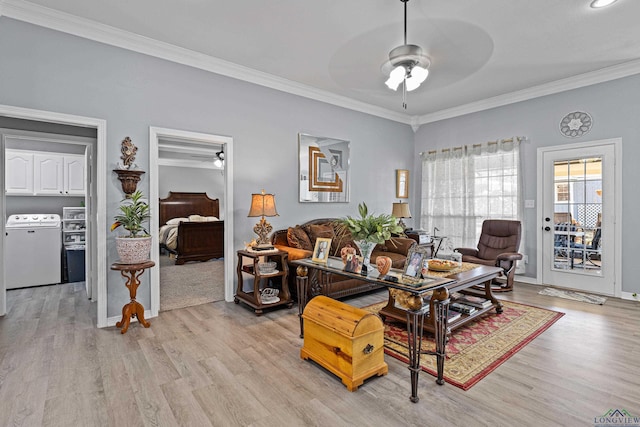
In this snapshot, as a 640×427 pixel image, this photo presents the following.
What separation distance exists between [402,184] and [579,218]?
275 cm

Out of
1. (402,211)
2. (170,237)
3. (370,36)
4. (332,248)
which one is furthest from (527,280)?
(170,237)

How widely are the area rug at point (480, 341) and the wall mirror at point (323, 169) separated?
1939 millimetres

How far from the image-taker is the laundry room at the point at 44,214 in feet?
15.1

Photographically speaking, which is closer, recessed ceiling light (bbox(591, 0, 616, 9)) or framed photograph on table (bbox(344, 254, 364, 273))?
framed photograph on table (bbox(344, 254, 364, 273))

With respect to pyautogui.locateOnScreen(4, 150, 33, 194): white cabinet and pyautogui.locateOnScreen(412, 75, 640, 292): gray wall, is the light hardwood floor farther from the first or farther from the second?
pyautogui.locateOnScreen(4, 150, 33, 194): white cabinet

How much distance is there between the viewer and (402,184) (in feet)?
20.4

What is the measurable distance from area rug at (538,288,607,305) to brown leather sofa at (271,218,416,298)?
1.96 metres

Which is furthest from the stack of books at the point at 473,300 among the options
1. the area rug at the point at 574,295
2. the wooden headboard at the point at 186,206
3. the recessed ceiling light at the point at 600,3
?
the wooden headboard at the point at 186,206

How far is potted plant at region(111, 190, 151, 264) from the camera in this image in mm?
2975

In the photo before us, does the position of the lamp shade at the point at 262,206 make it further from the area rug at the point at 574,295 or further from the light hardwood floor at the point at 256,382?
the area rug at the point at 574,295

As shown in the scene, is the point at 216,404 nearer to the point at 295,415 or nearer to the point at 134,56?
the point at 295,415

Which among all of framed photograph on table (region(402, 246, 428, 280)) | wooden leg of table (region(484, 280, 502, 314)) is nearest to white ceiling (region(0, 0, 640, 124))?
framed photograph on table (region(402, 246, 428, 280))

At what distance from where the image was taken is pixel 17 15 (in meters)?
2.79

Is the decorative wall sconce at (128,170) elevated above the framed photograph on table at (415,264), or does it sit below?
above
